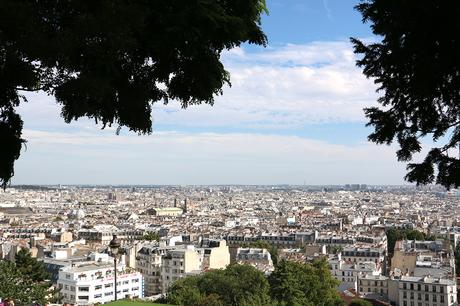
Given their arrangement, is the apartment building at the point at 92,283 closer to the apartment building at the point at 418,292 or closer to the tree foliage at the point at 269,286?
the tree foliage at the point at 269,286

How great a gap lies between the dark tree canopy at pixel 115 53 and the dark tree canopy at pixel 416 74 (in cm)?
149

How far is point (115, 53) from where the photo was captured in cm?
576

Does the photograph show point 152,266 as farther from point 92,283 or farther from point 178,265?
point 92,283

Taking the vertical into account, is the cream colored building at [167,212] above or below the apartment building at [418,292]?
above

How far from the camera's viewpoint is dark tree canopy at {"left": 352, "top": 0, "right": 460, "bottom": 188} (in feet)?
19.8

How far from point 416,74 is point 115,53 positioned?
329 cm

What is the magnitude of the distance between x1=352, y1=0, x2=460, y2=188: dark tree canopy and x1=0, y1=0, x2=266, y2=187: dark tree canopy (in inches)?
58.7

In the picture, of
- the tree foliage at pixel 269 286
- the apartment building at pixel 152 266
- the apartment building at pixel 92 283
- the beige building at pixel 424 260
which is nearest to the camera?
the tree foliage at pixel 269 286

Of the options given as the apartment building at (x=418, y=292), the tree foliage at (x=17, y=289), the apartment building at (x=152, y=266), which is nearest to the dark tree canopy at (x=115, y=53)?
the tree foliage at (x=17, y=289)

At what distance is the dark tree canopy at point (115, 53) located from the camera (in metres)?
5.25

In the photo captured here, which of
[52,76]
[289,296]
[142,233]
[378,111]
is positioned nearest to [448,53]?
[378,111]

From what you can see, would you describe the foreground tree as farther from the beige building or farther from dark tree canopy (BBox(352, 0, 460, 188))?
dark tree canopy (BBox(352, 0, 460, 188))

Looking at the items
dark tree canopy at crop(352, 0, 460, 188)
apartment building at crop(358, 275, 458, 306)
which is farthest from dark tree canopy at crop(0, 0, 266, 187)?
apartment building at crop(358, 275, 458, 306)

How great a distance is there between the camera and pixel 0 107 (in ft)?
19.7
